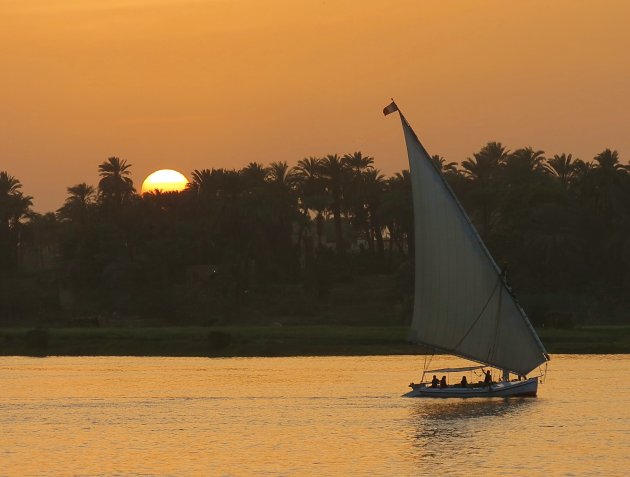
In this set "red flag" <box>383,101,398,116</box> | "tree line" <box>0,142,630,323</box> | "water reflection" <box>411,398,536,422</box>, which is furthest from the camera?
"tree line" <box>0,142,630,323</box>

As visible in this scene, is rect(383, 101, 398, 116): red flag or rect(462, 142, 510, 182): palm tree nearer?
rect(383, 101, 398, 116): red flag

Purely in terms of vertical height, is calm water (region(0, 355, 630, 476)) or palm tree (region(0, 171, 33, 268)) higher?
palm tree (region(0, 171, 33, 268))

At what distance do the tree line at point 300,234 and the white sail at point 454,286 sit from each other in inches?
2006

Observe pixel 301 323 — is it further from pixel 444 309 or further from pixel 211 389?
pixel 444 309

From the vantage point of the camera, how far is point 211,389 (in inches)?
2901

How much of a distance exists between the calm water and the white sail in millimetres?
3038

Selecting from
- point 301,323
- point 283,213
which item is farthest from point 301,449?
point 283,213

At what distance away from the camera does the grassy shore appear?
96.7 m

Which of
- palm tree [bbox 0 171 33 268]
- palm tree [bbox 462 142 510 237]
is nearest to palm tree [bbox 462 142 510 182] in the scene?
palm tree [bbox 462 142 510 237]

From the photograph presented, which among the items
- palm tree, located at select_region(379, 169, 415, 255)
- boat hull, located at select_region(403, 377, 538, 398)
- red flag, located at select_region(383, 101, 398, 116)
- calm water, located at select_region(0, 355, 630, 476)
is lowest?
calm water, located at select_region(0, 355, 630, 476)

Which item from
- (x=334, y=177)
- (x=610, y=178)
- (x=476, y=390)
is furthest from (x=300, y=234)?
(x=476, y=390)

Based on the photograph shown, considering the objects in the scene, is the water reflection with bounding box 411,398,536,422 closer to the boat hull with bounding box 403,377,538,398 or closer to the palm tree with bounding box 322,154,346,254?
the boat hull with bounding box 403,377,538,398

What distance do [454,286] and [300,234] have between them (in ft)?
237

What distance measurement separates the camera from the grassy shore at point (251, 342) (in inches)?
3807
